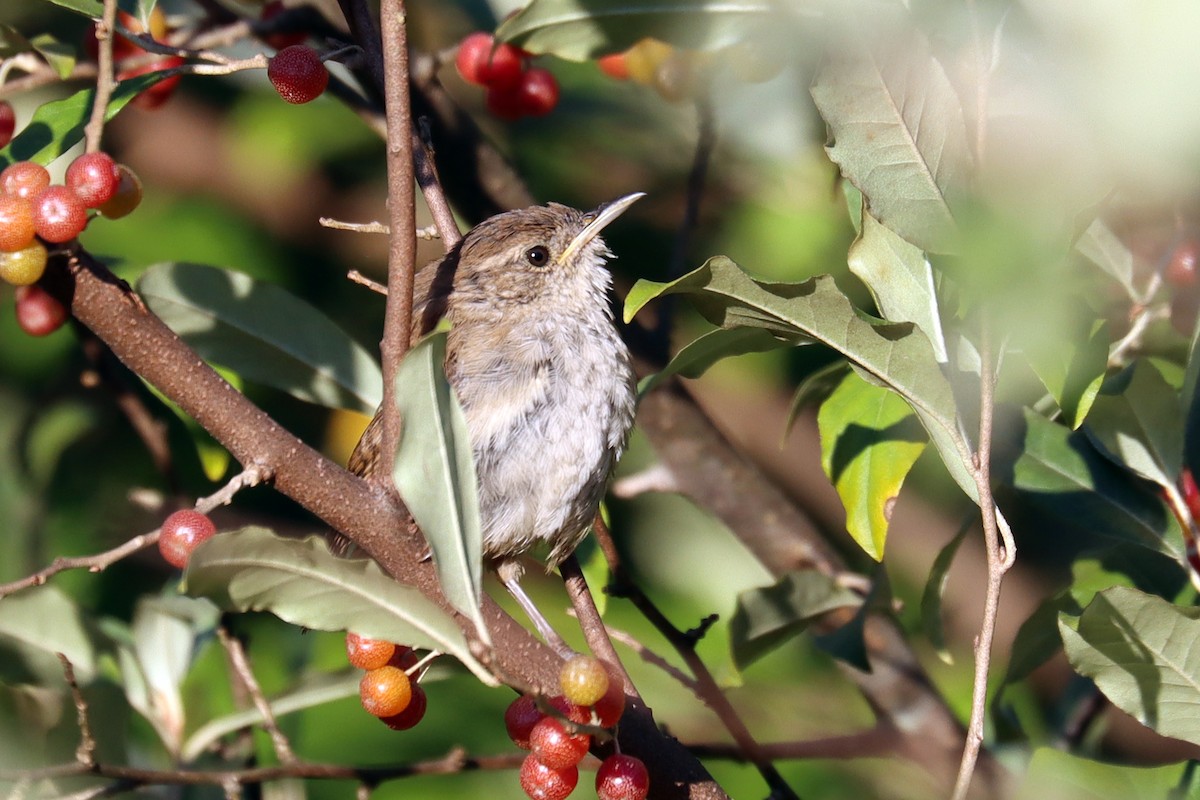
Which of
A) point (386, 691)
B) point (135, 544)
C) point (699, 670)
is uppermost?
point (135, 544)

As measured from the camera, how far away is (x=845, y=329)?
199cm

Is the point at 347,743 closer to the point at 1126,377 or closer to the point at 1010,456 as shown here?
the point at 1010,456

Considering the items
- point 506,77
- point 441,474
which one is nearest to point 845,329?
point 441,474

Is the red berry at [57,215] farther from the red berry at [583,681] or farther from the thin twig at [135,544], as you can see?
the red berry at [583,681]

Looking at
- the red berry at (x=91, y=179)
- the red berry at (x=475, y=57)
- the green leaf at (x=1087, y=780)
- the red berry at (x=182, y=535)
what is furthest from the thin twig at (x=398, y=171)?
the red berry at (x=475, y=57)

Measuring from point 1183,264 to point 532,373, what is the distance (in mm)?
1545

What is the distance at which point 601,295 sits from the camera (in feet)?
11.5

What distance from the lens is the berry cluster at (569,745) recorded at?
6.31ft

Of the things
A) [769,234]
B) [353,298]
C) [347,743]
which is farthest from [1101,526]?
[353,298]

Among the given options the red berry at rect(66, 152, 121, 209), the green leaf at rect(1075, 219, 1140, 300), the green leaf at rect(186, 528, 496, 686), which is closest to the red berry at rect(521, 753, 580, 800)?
the green leaf at rect(186, 528, 496, 686)

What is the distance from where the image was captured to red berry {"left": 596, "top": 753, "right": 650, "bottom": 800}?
1962 millimetres

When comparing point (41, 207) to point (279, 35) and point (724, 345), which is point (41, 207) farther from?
point (279, 35)

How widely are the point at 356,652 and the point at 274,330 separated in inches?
39.1

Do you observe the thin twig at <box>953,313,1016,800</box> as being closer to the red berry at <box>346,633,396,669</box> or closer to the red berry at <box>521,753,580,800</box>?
the red berry at <box>521,753,580,800</box>
